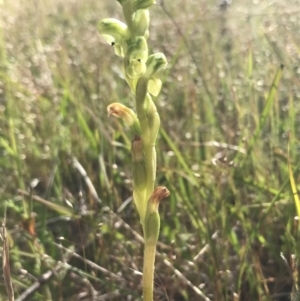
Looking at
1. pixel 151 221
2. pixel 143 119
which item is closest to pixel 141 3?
pixel 143 119

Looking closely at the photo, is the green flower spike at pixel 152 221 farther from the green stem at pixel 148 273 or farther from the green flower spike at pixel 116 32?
the green flower spike at pixel 116 32

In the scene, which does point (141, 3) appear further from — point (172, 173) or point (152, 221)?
point (172, 173)

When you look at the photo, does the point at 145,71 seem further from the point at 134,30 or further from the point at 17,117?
the point at 17,117

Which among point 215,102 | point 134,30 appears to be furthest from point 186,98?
point 134,30

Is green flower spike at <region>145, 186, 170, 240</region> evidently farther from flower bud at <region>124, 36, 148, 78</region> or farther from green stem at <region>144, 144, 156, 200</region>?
flower bud at <region>124, 36, 148, 78</region>

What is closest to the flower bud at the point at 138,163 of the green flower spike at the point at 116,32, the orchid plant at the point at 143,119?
the orchid plant at the point at 143,119

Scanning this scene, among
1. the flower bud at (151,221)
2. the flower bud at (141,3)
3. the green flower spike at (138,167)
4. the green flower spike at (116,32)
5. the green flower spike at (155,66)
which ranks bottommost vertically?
the flower bud at (151,221)

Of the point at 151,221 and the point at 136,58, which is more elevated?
the point at 136,58
